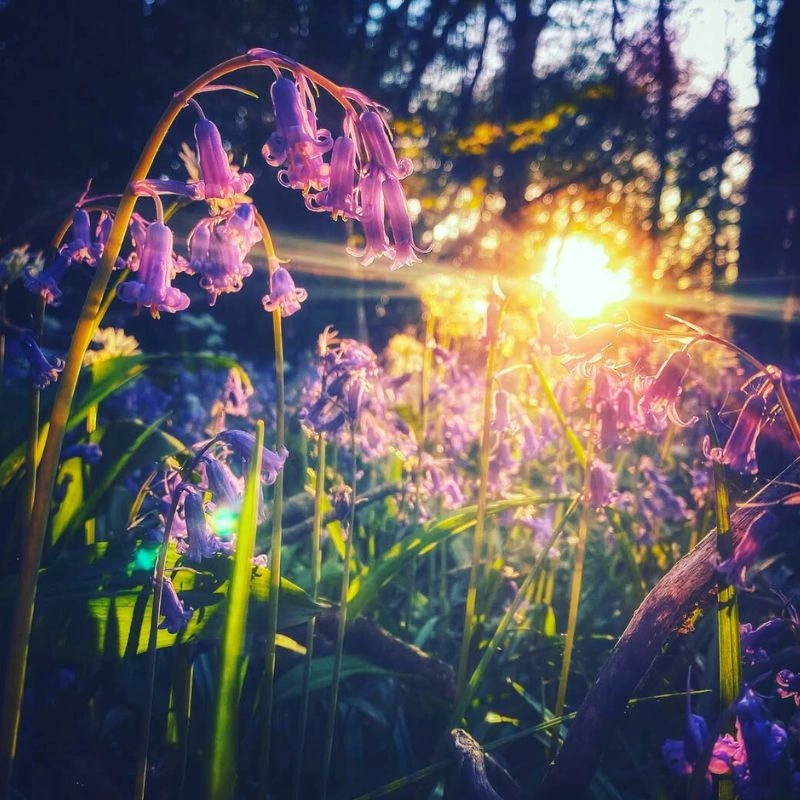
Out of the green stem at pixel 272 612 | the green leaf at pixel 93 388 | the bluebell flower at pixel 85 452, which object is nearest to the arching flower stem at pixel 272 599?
the green stem at pixel 272 612

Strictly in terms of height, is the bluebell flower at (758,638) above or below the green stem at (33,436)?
below

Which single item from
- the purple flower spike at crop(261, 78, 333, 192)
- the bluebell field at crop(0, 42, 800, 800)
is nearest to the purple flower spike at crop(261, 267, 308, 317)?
the bluebell field at crop(0, 42, 800, 800)

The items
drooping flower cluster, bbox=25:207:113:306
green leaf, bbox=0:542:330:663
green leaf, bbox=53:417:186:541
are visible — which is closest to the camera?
green leaf, bbox=0:542:330:663

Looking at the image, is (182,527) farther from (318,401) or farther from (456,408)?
(456,408)

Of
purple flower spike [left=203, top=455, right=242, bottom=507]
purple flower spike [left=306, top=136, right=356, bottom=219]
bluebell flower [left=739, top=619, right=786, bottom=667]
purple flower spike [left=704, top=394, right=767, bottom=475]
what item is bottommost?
bluebell flower [left=739, top=619, right=786, bottom=667]

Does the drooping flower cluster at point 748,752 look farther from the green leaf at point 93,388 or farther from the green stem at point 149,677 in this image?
the green leaf at point 93,388

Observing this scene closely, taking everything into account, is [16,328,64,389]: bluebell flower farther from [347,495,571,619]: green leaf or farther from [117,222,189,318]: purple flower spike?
[347,495,571,619]: green leaf

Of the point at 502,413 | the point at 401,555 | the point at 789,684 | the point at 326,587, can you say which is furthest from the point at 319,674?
the point at 789,684

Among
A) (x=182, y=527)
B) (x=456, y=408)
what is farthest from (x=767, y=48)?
(x=182, y=527)
